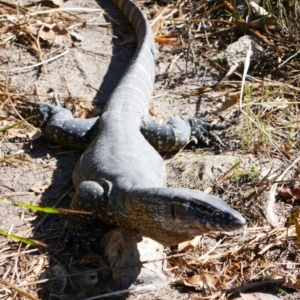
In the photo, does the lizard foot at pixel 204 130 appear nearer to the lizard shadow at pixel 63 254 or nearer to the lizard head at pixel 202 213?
the lizard shadow at pixel 63 254

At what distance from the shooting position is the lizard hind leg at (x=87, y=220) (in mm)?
5410

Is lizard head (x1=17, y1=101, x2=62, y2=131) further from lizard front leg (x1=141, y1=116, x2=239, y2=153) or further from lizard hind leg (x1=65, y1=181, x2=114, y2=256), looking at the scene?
lizard hind leg (x1=65, y1=181, x2=114, y2=256)

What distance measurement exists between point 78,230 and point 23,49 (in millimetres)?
3475

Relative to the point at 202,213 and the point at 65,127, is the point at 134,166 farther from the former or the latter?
the point at 65,127

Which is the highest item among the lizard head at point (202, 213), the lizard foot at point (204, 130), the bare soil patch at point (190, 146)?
the lizard head at point (202, 213)

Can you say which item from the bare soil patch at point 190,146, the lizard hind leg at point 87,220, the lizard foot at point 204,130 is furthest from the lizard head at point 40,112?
the lizard hind leg at point 87,220

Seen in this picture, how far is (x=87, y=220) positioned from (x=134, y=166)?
0.62 meters

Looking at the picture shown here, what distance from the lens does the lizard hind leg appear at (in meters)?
5.41

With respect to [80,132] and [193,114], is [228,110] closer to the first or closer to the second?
[193,114]

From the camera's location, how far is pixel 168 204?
482cm

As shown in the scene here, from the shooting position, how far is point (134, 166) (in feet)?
18.7

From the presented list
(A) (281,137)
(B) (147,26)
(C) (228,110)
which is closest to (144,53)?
(B) (147,26)

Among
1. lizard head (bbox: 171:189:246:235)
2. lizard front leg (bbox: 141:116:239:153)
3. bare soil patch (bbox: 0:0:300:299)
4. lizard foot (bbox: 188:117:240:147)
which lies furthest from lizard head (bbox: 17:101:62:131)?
lizard head (bbox: 171:189:246:235)

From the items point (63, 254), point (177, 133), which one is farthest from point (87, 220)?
point (177, 133)
